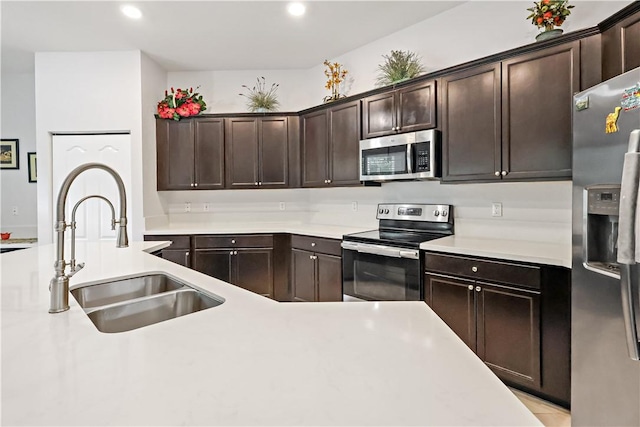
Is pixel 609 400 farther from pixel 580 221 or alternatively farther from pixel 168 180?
pixel 168 180

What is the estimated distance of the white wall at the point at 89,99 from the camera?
3514 millimetres

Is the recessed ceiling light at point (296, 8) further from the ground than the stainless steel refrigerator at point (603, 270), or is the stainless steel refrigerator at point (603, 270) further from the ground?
the recessed ceiling light at point (296, 8)

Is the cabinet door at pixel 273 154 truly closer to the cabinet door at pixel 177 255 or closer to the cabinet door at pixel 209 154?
the cabinet door at pixel 209 154

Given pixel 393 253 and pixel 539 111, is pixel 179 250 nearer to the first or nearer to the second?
pixel 393 253

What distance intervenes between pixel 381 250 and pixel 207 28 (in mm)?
2635

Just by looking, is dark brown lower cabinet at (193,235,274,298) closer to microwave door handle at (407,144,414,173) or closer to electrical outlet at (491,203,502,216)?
microwave door handle at (407,144,414,173)

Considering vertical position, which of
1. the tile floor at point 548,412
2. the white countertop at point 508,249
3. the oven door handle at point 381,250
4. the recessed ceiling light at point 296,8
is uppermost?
the recessed ceiling light at point 296,8

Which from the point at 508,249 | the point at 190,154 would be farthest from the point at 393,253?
the point at 190,154

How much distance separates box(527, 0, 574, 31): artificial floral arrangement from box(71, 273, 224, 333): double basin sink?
2.58 meters

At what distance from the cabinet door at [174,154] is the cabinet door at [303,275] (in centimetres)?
153

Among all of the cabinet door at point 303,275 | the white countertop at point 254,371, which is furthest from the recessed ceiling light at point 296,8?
the white countertop at point 254,371

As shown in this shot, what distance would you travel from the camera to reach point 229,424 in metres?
0.52

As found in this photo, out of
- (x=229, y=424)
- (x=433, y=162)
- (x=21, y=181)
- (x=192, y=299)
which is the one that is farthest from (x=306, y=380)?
(x=21, y=181)

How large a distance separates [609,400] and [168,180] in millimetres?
4042
